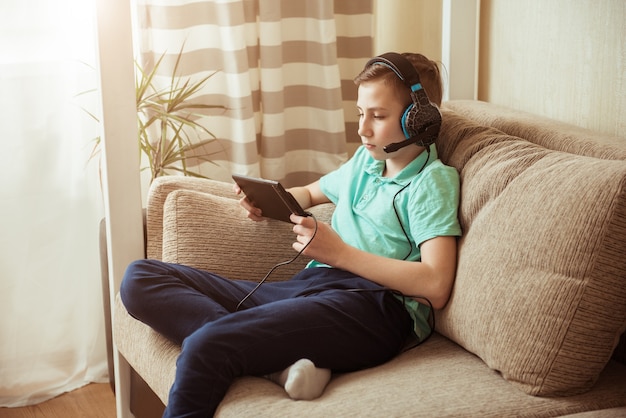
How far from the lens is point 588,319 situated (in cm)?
133

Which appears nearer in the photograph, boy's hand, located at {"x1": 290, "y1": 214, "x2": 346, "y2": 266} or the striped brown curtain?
boy's hand, located at {"x1": 290, "y1": 214, "x2": 346, "y2": 266}

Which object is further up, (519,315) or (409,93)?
(409,93)

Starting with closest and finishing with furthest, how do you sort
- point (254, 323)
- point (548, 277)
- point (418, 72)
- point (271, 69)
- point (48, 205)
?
1. point (548, 277)
2. point (254, 323)
3. point (418, 72)
4. point (48, 205)
5. point (271, 69)

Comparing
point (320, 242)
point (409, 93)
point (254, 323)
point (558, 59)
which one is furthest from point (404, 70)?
point (254, 323)

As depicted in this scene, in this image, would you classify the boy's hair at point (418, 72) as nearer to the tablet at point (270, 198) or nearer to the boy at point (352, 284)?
the boy at point (352, 284)

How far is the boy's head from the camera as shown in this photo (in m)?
1.68

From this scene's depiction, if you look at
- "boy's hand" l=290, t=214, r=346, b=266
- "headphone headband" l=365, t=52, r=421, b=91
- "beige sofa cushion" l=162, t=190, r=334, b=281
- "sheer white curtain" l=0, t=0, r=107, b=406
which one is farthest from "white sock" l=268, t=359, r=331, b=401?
"sheer white curtain" l=0, t=0, r=107, b=406

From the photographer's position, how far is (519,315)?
54.2 inches

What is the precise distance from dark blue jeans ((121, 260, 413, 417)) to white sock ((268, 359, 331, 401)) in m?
0.05

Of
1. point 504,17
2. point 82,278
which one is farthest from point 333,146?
point 82,278

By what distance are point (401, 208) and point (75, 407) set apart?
1262 millimetres

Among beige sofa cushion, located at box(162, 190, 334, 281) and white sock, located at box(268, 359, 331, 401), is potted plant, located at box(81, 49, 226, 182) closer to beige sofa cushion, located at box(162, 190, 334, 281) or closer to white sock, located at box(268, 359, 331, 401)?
beige sofa cushion, located at box(162, 190, 334, 281)

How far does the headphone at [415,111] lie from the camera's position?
1.68 metres

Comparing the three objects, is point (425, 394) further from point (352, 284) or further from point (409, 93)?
point (409, 93)
